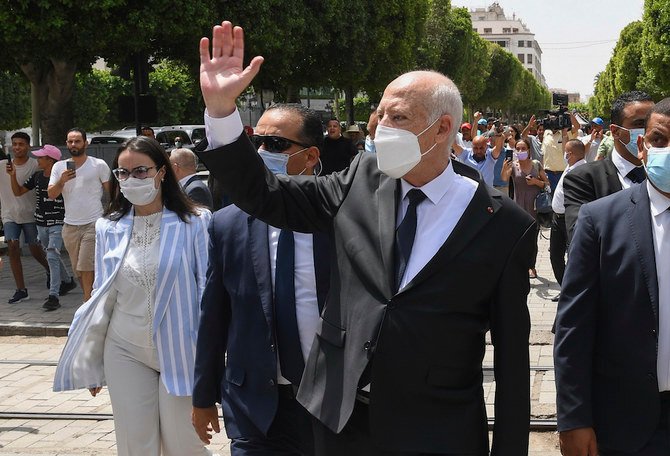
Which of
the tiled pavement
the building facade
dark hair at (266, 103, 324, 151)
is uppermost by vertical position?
the building facade

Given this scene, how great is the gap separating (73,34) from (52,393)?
11508 millimetres

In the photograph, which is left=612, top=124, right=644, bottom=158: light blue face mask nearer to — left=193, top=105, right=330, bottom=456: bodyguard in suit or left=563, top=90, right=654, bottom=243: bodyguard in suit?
left=563, top=90, right=654, bottom=243: bodyguard in suit

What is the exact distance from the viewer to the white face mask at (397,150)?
2967 mm

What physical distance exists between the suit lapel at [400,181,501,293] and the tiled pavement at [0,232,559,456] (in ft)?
11.3

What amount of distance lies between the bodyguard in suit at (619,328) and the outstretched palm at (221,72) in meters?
1.34

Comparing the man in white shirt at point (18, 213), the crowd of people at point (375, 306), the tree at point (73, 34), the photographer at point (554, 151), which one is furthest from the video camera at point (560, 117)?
the crowd of people at point (375, 306)

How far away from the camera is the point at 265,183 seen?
10.0ft

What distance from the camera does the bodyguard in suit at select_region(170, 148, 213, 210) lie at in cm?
694

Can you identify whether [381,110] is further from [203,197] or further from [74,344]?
[203,197]

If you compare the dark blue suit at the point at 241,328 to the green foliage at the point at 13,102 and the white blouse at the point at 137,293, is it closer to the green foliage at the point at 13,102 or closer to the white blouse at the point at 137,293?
the white blouse at the point at 137,293

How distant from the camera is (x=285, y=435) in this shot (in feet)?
11.8

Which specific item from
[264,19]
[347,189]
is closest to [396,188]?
[347,189]

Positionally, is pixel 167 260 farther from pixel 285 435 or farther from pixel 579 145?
pixel 579 145

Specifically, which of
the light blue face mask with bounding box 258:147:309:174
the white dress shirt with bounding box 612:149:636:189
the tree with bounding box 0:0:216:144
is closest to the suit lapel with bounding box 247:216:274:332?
Result: the light blue face mask with bounding box 258:147:309:174
